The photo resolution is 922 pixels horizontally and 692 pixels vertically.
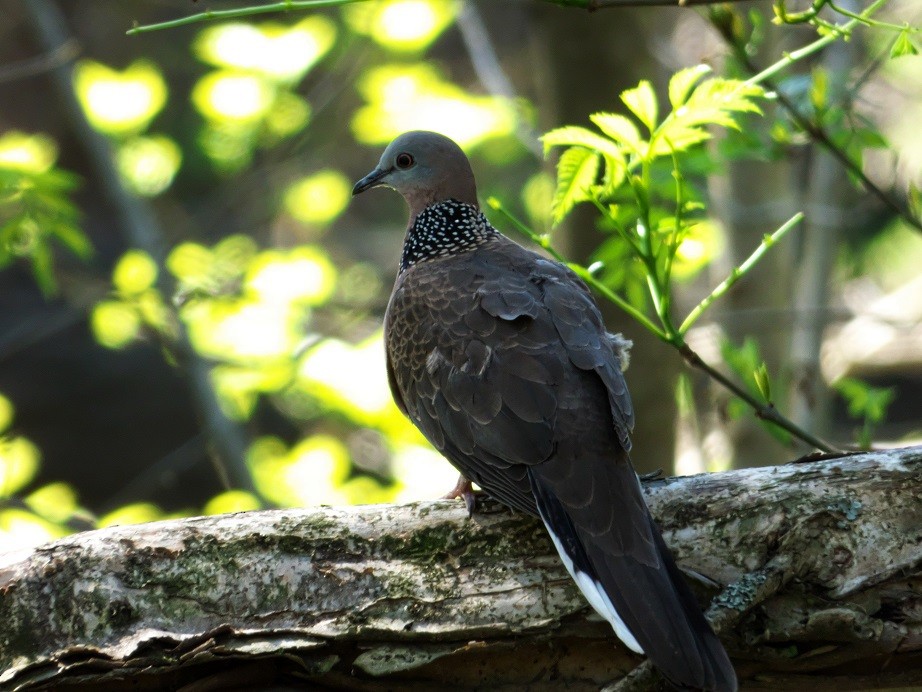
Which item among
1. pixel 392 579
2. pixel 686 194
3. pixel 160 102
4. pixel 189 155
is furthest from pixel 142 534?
pixel 189 155

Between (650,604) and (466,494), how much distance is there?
2.21 feet

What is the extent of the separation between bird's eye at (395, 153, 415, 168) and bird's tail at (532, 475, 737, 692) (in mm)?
1853

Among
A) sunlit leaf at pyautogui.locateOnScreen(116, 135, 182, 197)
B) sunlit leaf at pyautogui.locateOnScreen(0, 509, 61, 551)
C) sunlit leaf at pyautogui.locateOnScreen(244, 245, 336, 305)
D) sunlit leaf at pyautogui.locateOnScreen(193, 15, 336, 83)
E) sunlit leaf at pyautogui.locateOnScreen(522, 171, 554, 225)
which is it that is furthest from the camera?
sunlit leaf at pyautogui.locateOnScreen(116, 135, 182, 197)

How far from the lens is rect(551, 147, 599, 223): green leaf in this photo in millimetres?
2705

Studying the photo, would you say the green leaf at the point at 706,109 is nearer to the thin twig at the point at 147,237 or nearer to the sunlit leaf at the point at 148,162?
the thin twig at the point at 147,237

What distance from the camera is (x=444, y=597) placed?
2.55 metres

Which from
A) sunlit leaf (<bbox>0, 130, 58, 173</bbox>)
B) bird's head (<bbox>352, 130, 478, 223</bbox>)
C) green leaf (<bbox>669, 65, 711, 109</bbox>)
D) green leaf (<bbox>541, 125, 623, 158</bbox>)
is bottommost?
green leaf (<bbox>541, 125, 623, 158</bbox>)

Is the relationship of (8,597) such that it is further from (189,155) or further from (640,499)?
(189,155)

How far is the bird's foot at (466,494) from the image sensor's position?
2789 millimetres

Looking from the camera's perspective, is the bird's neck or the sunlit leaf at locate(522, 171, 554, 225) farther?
the sunlit leaf at locate(522, 171, 554, 225)

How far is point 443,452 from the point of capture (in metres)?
3.03

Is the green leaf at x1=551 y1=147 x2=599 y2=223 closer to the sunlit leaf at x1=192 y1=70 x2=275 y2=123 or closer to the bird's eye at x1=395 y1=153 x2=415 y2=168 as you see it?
the bird's eye at x1=395 y1=153 x2=415 y2=168

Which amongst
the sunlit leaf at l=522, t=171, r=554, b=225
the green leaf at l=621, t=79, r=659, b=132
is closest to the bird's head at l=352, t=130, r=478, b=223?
the sunlit leaf at l=522, t=171, r=554, b=225

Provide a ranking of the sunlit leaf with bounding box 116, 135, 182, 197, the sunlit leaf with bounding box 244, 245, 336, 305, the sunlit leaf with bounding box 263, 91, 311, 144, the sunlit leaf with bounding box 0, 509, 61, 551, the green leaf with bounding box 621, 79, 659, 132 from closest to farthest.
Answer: the green leaf with bounding box 621, 79, 659, 132
the sunlit leaf with bounding box 0, 509, 61, 551
the sunlit leaf with bounding box 244, 245, 336, 305
the sunlit leaf with bounding box 263, 91, 311, 144
the sunlit leaf with bounding box 116, 135, 182, 197
